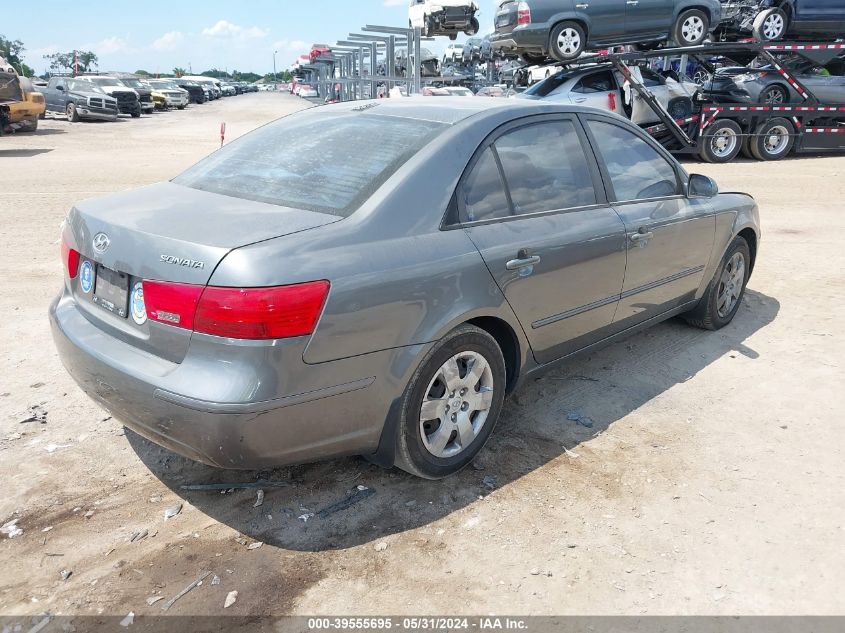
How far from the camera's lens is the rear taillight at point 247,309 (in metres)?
2.51

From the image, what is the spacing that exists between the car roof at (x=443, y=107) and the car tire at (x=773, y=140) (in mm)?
13302

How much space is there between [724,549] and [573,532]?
1.98 ft

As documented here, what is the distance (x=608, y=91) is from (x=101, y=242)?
513 inches

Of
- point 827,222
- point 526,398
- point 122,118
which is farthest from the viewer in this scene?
point 122,118

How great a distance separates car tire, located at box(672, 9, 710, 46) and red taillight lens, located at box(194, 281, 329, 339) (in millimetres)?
14667

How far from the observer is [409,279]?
9.40ft

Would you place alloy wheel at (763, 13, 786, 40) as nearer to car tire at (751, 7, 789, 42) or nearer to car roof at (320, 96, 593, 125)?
car tire at (751, 7, 789, 42)

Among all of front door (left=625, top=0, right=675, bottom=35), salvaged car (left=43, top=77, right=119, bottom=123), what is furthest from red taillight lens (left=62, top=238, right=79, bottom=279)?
salvaged car (left=43, top=77, right=119, bottom=123)

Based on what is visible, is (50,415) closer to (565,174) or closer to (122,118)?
(565,174)

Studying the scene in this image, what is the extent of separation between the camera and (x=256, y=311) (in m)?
2.51

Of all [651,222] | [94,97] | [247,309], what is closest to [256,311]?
[247,309]

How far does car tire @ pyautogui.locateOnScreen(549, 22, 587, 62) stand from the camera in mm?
14086

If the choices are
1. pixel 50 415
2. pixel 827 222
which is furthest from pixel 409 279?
pixel 827 222

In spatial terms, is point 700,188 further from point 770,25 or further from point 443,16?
point 443,16
